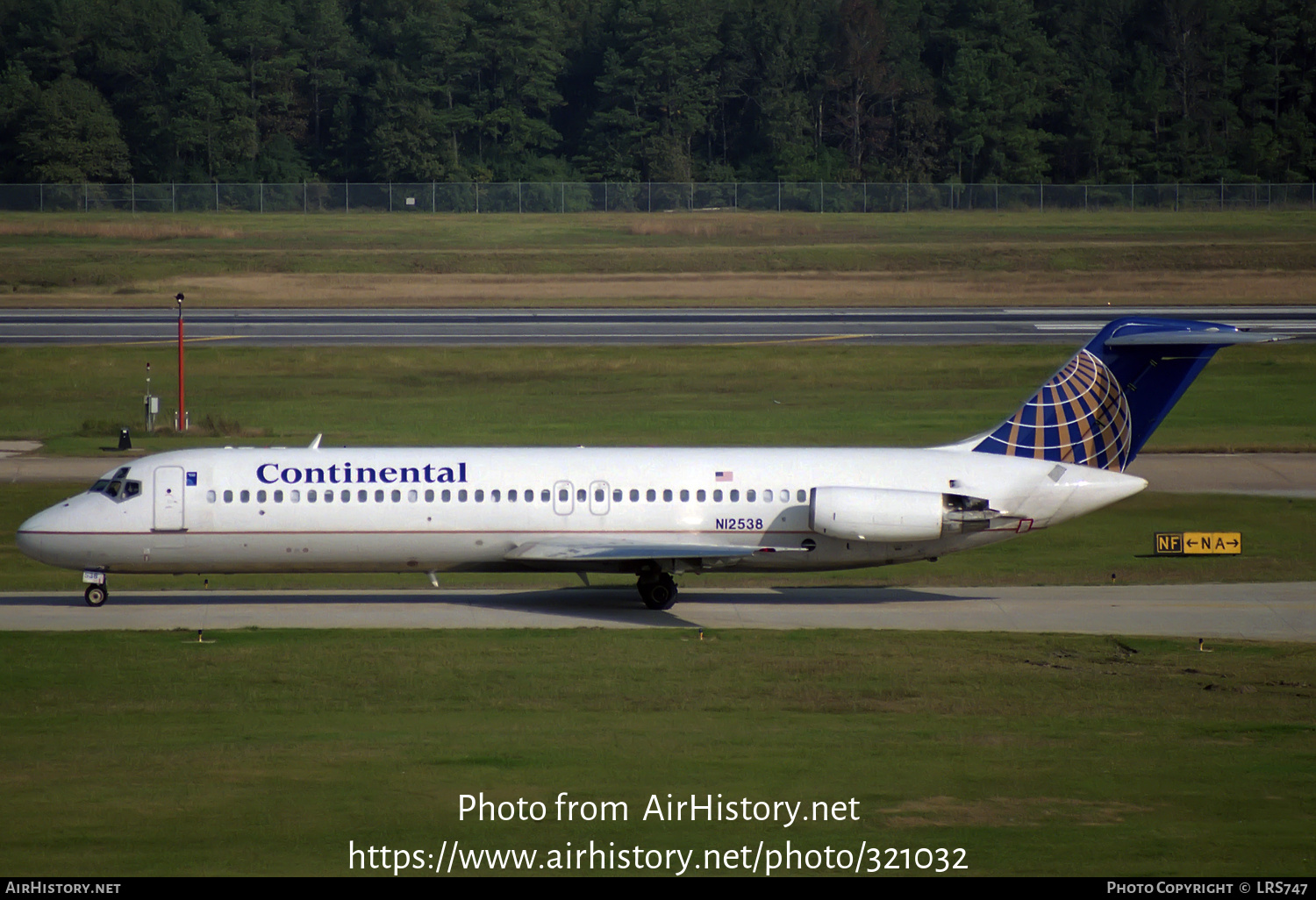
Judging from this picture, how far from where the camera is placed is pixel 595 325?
76.9 m

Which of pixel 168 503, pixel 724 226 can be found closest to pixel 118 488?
pixel 168 503

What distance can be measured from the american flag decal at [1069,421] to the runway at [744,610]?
3.17m

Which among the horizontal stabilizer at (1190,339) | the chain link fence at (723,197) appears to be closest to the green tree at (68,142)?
the chain link fence at (723,197)

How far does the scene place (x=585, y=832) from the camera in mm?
17203

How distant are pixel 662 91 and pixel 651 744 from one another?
12760cm

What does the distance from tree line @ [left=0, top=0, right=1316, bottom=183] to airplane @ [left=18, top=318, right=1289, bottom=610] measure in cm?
10828

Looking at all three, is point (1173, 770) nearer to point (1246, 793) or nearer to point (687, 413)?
point (1246, 793)

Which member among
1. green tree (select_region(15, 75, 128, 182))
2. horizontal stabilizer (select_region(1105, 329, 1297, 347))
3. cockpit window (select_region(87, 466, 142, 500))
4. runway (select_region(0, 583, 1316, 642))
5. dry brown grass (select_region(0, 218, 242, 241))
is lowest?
runway (select_region(0, 583, 1316, 642))

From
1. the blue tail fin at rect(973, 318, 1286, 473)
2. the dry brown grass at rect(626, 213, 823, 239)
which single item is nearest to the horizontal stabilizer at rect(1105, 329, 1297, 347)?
the blue tail fin at rect(973, 318, 1286, 473)

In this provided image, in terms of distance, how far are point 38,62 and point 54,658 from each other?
129 meters

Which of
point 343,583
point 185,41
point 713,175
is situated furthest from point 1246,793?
point 185,41

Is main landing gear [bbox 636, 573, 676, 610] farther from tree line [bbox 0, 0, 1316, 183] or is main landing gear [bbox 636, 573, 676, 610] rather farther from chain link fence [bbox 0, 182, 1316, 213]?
tree line [bbox 0, 0, 1316, 183]

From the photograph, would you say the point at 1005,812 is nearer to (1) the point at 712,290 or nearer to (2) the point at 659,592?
(2) the point at 659,592

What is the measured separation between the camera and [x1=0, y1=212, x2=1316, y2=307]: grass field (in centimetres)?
9038
